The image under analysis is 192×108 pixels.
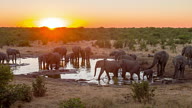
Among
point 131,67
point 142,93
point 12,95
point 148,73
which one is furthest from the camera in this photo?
point 131,67

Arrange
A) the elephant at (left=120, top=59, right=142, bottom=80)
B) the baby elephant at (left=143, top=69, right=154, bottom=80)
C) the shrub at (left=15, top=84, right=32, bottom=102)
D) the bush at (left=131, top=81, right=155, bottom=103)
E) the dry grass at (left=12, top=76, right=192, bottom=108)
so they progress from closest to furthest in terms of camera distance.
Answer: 1. the dry grass at (left=12, top=76, right=192, bottom=108)
2. the shrub at (left=15, top=84, right=32, bottom=102)
3. the bush at (left=131, top=81, right=155, bottom=103)
4. the baby elephant at (left=143, top=69, right=154, bottom=80)
5. the elephant at (left=120, top=59, right=142, bottom=80)

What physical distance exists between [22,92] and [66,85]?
3.49 m

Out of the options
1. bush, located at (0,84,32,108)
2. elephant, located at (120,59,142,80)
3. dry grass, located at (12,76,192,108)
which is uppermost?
elephant, located at (120,59,142,80)

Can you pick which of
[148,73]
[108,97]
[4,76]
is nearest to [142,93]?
[108,97]

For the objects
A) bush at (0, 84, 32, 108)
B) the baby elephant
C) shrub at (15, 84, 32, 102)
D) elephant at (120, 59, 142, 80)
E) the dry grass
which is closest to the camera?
bush at (0, 84, 32, 108)

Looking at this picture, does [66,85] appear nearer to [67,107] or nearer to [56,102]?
[56,102]

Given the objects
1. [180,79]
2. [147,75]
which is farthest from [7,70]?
[180,79]

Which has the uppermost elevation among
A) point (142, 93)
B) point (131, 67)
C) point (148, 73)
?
point (131, 67)

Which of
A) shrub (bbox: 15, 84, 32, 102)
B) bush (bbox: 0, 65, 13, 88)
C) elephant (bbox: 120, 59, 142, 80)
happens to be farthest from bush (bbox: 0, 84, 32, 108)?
elephant (bbox: 120, 59, 142, 80)

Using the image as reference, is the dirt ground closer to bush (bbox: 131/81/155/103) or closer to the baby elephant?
bush (bbox: 131/81/155/103)

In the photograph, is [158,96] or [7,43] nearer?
[158,96]

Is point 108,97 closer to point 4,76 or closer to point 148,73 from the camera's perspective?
point 4,76

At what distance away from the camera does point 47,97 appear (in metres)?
10.3

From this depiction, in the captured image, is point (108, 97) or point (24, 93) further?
point (108, 97)
